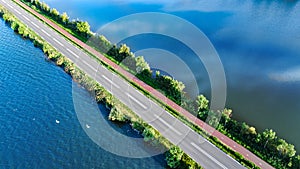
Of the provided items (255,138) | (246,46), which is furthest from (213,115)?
(246,46)

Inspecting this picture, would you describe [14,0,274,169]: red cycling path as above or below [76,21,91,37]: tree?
below

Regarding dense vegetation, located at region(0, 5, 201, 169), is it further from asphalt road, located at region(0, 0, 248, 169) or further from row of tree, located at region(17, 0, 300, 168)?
row of tree, located at region(17, 0, 300, 168)

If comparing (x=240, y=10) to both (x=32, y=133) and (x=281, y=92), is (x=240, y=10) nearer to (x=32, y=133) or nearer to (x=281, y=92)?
(x=281, y=92)

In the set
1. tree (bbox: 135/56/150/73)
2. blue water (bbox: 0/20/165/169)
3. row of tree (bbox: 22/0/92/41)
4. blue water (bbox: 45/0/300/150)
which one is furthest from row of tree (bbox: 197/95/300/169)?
row of tree (bbox: 22/0/92/41)

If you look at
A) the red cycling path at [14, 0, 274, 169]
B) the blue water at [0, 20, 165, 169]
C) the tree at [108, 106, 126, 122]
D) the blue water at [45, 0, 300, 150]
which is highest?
the blue water at [45, 0, 300, 150]

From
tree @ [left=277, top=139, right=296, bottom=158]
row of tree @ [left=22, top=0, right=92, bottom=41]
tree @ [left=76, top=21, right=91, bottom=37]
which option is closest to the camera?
tree @ [left=277, top=139, right=296, bottom=158]

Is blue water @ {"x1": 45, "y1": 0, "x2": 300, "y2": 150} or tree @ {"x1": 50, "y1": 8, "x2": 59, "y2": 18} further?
tree @ {"x1": 50, "y1": 8, "x2": 59, "y2": 18}

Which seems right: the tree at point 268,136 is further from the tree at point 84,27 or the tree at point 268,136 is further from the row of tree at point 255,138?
the tree at point 84,27

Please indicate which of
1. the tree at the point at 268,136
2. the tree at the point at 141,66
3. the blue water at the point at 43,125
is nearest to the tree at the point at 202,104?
the tree at the point at 268,136
